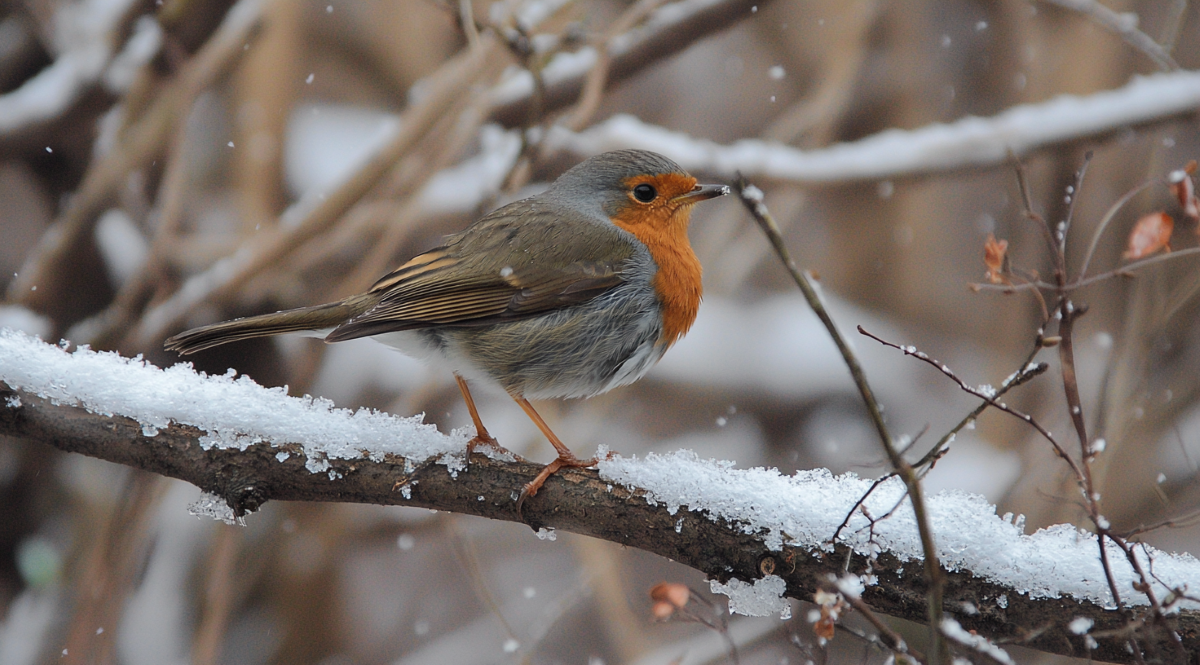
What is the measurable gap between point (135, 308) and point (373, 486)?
2906 mm

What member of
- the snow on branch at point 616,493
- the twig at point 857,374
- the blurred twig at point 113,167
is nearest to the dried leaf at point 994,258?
the snow on branch at point 616,493

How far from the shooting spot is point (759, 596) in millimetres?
1891

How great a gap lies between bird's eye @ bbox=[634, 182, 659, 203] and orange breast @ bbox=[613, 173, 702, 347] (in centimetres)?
2

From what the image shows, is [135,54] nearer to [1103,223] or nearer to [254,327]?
[254,327]

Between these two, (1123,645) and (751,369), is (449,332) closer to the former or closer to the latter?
(1123,645)

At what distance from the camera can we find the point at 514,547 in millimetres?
5715

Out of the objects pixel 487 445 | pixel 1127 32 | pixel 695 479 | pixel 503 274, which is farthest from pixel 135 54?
pixel 1127 32

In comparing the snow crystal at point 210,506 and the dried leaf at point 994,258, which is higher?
the dried leaf at point 994,258

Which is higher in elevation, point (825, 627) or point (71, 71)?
point (71, 71)

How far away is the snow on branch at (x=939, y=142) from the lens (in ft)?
14.6

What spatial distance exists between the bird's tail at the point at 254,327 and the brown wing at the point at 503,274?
5.8 inches

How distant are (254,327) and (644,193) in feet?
4.83

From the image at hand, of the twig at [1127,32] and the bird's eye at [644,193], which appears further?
the twig at [1127,32]

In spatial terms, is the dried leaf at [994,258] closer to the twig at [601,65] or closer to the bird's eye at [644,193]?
the bird's eye at [644,193]
